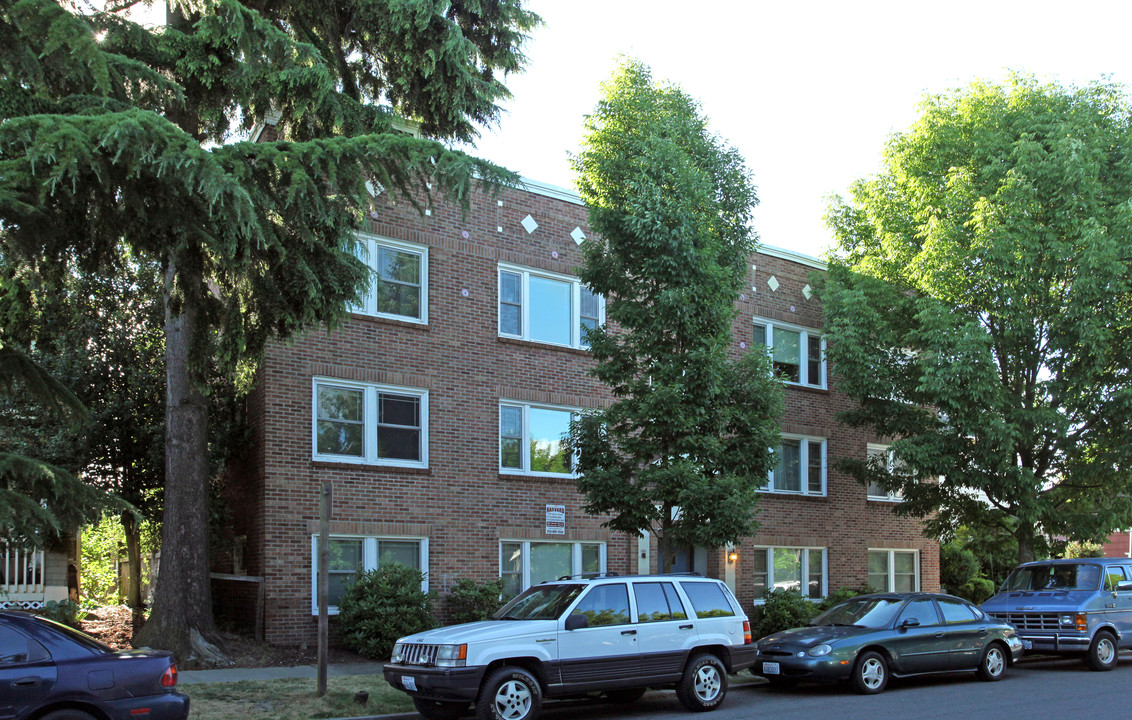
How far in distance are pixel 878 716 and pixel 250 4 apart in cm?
1321

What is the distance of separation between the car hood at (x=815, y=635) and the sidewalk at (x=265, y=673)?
571 cm

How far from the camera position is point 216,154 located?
978cm

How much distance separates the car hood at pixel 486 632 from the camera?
10969 millimetres

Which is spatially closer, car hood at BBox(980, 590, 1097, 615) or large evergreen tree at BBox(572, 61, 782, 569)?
large evergreen tree at BBox(572, 61, 782, 569)

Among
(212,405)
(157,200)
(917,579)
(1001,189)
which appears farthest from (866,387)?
(157,200)

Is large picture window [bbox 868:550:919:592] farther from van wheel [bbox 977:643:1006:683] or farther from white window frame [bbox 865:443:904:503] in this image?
van wheel [bbox 977:643:1006:683]

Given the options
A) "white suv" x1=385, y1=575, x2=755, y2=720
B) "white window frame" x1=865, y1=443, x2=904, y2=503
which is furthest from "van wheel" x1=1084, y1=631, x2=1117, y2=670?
"white window frame" x1=865, y1=443, x2=904, y2=503

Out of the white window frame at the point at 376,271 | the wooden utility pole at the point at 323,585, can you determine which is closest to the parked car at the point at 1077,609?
the wooden utility pole at the point at 323,585

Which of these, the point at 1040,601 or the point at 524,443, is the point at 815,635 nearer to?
the point at 1040,601

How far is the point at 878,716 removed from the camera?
11555 millimetres

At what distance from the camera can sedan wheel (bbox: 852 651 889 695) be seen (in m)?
13.7

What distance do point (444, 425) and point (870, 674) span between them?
8847 millimetres

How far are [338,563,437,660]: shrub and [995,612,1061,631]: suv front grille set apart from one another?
9497 millimetres

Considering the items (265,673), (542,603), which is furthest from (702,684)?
(265,673)
